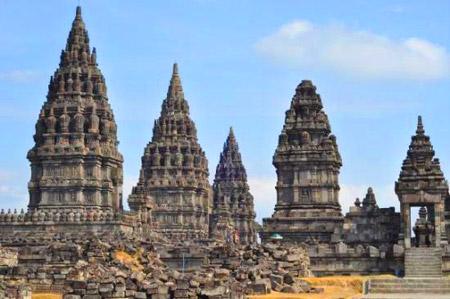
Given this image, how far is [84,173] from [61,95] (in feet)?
32.9

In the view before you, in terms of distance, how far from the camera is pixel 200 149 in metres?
144

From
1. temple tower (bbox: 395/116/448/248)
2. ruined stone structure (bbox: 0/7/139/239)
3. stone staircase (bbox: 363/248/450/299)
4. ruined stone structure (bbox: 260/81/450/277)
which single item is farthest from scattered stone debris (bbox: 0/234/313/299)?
ruined stone structure (bbox: 0/7/139/239)

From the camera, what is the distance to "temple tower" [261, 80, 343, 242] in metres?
85.2

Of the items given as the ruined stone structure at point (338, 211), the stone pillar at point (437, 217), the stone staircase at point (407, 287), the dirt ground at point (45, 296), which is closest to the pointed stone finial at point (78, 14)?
the ruined stone structure at point (338, 211)

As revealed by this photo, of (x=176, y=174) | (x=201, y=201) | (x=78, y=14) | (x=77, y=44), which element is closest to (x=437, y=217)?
(x=77, y=44)

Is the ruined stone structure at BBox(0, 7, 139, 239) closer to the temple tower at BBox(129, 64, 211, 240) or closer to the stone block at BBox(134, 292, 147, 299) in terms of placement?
the temple tower at BBox(129, 64, 211, 240)

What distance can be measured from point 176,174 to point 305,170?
172 feet

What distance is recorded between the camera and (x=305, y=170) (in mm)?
86938

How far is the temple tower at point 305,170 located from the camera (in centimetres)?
8525

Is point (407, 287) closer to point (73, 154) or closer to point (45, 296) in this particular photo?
point (45, 296)

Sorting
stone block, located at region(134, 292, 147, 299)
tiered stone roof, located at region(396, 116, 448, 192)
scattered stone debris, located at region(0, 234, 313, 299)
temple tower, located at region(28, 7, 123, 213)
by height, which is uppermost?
temple tower, located at region(28, 7, 123, 213)

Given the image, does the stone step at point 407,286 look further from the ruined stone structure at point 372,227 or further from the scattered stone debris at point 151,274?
the ruined stone structure at point 372,227

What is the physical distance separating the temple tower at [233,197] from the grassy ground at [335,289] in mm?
92627

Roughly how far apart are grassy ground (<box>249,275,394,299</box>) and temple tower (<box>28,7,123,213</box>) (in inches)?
2342
